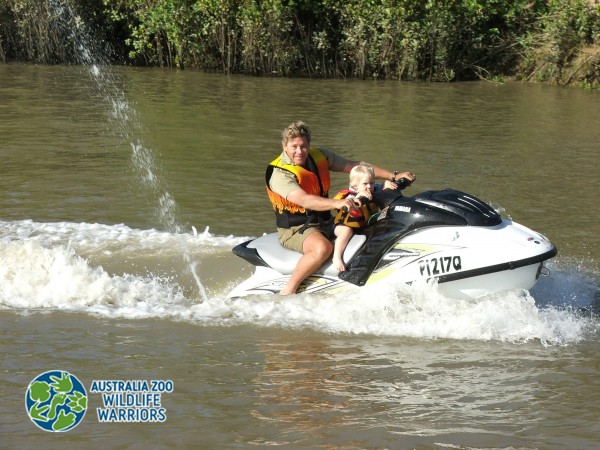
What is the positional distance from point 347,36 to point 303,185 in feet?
50.3

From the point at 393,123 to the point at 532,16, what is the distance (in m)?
8.26

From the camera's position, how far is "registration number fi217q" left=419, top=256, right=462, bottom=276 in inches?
245

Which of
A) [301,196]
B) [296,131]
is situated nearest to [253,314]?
[301,196]

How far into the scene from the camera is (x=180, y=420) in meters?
5.06

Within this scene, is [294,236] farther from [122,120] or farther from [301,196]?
[122,120]

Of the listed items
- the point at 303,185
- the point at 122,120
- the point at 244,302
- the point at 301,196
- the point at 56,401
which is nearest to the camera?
the point at 56,401

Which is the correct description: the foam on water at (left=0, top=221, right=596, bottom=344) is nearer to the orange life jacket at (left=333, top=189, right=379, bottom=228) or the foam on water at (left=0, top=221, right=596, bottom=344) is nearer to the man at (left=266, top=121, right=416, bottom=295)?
the man at (left=266, top=121, right=416, bottom=295)

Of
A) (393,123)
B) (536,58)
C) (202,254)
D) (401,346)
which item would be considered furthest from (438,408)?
(536,58)

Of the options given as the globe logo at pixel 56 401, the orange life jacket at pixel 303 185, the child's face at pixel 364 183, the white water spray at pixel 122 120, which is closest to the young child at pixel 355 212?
the child's face at pixel 364 183

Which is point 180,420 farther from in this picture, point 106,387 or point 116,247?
point 116,247

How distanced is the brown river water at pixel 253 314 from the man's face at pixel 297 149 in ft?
3.24

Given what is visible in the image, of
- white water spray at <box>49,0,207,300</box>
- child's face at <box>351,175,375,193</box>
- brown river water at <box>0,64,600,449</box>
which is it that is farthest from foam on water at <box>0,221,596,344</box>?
child's face at <box>351,175,375,193</box>

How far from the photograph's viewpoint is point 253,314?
6.84 metres

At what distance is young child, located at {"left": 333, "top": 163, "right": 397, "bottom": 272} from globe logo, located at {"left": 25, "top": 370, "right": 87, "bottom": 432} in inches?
79.0
